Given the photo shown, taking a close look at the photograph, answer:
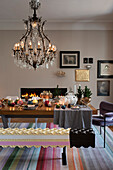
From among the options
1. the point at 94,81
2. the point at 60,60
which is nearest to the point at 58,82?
the point at 60,60

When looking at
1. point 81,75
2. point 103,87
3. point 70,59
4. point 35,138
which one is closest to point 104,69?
point 103,87

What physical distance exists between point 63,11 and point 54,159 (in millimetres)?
4102

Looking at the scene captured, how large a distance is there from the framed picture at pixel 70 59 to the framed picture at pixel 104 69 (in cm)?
76

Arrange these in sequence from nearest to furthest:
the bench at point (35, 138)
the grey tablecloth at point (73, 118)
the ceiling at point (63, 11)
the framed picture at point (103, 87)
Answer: the bench at point (35, 138) < the grey tablecloth at point (73, 118) < the ceiling at point (63, 11) < the framed picture at point (103, 87)

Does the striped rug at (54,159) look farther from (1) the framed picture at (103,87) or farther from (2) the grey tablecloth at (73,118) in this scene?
(1) the framed picture at (103,87)

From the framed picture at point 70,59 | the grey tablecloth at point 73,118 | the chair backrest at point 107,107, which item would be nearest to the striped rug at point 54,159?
the grey tablecloth at point 73,118

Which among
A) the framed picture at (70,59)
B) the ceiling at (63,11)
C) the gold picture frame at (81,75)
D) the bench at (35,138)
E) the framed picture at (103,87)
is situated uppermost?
the ceiling at (63,11)

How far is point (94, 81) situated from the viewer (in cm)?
664

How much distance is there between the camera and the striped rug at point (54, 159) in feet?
9.75

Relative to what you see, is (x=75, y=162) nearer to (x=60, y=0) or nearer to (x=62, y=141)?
(x=62, y=141)

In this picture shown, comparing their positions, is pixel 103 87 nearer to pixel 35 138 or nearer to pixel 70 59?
pixel 70 59

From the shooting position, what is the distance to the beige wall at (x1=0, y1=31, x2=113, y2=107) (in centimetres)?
652

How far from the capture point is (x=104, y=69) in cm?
661

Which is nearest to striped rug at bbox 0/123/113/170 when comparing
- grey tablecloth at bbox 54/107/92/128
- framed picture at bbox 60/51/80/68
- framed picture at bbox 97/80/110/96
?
grey tablecloth at bbox 54/107/92/128
